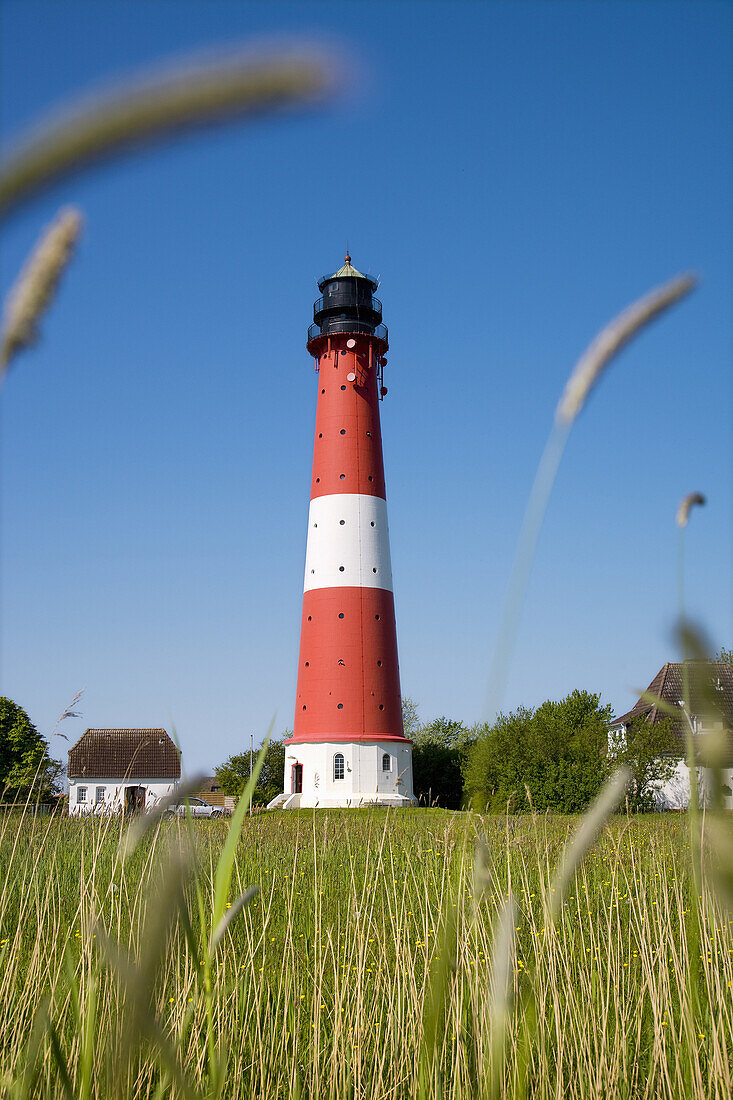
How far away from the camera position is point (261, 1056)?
380cm

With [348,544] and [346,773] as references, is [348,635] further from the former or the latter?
[346,773]

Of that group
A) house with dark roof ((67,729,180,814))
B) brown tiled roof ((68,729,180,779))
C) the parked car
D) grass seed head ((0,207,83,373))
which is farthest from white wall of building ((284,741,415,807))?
grass seed head ((0,207,83,373))

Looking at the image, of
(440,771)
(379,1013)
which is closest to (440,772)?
(440,771)

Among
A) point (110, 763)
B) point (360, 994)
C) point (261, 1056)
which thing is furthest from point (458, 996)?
point (110, 763)

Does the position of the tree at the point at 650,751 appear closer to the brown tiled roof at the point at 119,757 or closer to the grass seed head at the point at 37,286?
the brown tiled roof at the point at 119,757

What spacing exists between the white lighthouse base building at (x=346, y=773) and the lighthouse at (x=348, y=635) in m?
0.04

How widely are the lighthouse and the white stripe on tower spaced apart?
36 mm

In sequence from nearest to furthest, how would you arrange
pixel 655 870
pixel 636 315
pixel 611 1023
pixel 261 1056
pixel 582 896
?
1. pixel 636 315
2. pixel 261 1056
3. pixel 611 1023
4. pixel 655 870
5. pixel 582 896

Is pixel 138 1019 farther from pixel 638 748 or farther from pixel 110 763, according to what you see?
pixel 110 763

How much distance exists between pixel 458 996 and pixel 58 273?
385 cm

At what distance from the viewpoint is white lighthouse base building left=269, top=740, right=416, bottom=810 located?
105 feet

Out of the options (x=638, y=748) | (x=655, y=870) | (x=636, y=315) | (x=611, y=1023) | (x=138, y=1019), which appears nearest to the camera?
(x=138, y=1019)

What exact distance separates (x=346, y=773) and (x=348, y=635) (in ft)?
16.5

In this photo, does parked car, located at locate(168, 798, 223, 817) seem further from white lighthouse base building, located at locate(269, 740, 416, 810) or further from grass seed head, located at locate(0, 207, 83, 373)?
white lighthouse base building, located at locate(269, 740, 416, 810)
